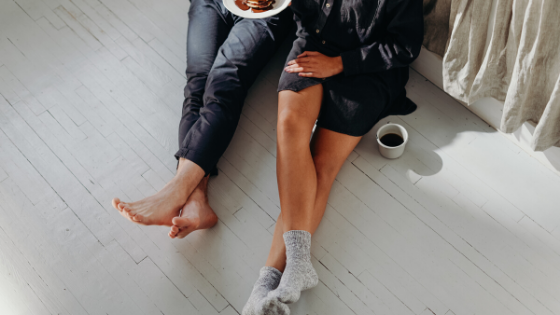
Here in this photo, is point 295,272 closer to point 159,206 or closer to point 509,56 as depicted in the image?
point 159,206

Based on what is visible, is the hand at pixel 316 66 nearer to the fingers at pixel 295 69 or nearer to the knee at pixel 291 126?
the fingers at pixel 295 69

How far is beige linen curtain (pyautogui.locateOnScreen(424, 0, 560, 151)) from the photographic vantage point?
1290 millimetres

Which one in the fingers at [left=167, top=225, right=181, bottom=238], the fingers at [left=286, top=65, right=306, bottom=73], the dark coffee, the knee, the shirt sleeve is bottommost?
the fingers at [left=167, top=225, right=181, bottom=238]

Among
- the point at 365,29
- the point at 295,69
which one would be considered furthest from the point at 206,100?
the point at 365,29

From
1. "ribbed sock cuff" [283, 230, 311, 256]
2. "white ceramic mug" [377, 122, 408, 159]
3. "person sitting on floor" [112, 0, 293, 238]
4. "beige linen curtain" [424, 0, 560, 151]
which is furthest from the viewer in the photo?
"white ceramic mug" [377, 122, 408, 159]

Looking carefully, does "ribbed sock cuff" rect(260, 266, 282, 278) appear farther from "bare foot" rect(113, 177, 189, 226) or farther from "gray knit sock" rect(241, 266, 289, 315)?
"bare foot" rect(113, 177, 189, 226)

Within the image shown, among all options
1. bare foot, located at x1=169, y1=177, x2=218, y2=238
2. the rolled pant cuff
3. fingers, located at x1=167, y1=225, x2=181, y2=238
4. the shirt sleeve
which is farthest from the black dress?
fingers, located at x1=167, y1=225, x2=181, y2=238

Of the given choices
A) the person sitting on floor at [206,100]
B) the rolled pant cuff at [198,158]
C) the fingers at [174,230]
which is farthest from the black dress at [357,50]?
the fingers at [174,230]

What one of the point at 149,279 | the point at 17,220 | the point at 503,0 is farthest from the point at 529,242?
the point at 17,220

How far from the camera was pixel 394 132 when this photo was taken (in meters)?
1.68

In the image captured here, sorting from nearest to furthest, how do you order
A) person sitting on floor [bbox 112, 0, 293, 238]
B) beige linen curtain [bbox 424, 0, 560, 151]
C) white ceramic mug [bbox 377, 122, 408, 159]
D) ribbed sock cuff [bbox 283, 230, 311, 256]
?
beige linen curtain [bbox 424, 0, 560, 151]
ribbed sock cuff [bbox 283, 230, 311, 256]
person sitting on floor [bbox 112, 0, 293, 238]
white ceramic mug [bbox 377, 122, 408, 159]

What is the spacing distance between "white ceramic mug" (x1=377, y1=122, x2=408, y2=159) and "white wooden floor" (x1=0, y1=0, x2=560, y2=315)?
57mm

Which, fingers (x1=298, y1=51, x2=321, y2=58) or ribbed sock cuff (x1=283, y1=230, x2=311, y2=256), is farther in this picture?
fingers (x1=298, y1=51, x2=321, y2=58)

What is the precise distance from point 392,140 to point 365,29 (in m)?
0.43
